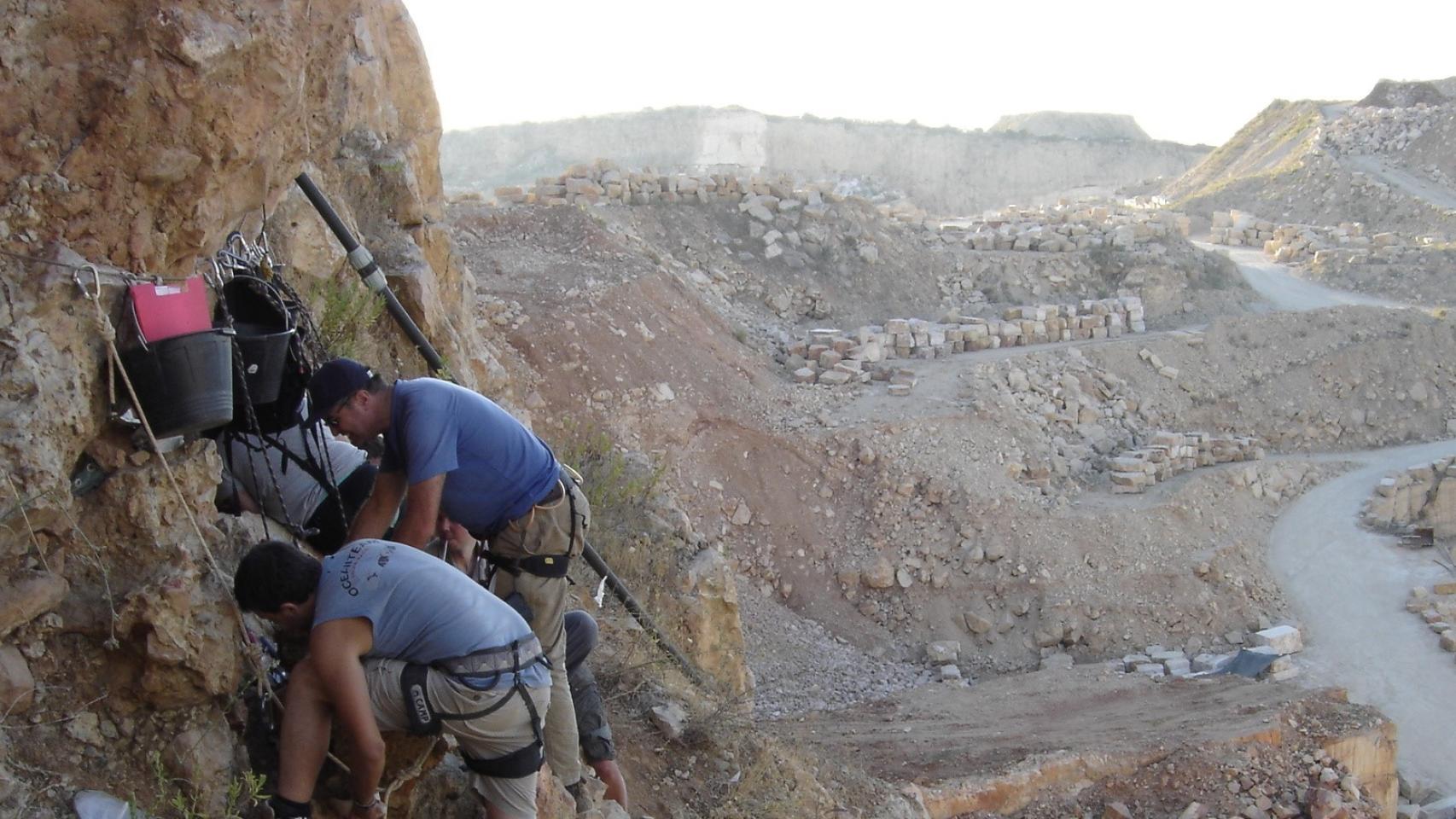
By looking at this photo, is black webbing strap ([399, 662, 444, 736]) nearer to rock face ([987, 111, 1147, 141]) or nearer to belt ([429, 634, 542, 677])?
belt ([429, 634, 542, 677])

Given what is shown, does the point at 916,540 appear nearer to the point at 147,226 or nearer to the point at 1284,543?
the point at 1284,543

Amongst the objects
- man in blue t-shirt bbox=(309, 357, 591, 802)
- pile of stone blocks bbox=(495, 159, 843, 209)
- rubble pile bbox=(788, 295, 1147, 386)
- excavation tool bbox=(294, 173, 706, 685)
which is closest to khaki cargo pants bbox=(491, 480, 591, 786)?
man in blue t-shirt bbox=(309, 357, 591, 802)

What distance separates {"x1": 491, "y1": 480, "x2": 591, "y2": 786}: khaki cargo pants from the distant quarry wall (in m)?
33.8

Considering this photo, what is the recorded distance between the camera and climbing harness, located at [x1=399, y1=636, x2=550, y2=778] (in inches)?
130

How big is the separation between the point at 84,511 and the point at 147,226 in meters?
A: 0.75

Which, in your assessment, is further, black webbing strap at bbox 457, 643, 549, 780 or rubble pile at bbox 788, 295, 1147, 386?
rubble pile at bbox 788, 295, 1147, 386

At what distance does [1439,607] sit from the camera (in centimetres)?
1388

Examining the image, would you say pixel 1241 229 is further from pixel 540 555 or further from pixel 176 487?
pixel 176 487

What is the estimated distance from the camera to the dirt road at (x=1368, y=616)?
38.7ft

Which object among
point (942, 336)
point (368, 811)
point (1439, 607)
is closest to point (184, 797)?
point (368, 811)

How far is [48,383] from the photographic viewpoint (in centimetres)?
293

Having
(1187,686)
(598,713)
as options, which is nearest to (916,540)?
(1187,686)

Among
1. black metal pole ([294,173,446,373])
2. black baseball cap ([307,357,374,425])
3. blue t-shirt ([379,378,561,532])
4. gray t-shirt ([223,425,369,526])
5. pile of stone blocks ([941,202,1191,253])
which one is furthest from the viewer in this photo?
pile of stone blocks ([941,202,1191,253])

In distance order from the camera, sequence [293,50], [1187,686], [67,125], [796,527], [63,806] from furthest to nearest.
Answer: [796,527] → [1187,686] → [293,50] → [67,125] → [63,806]
